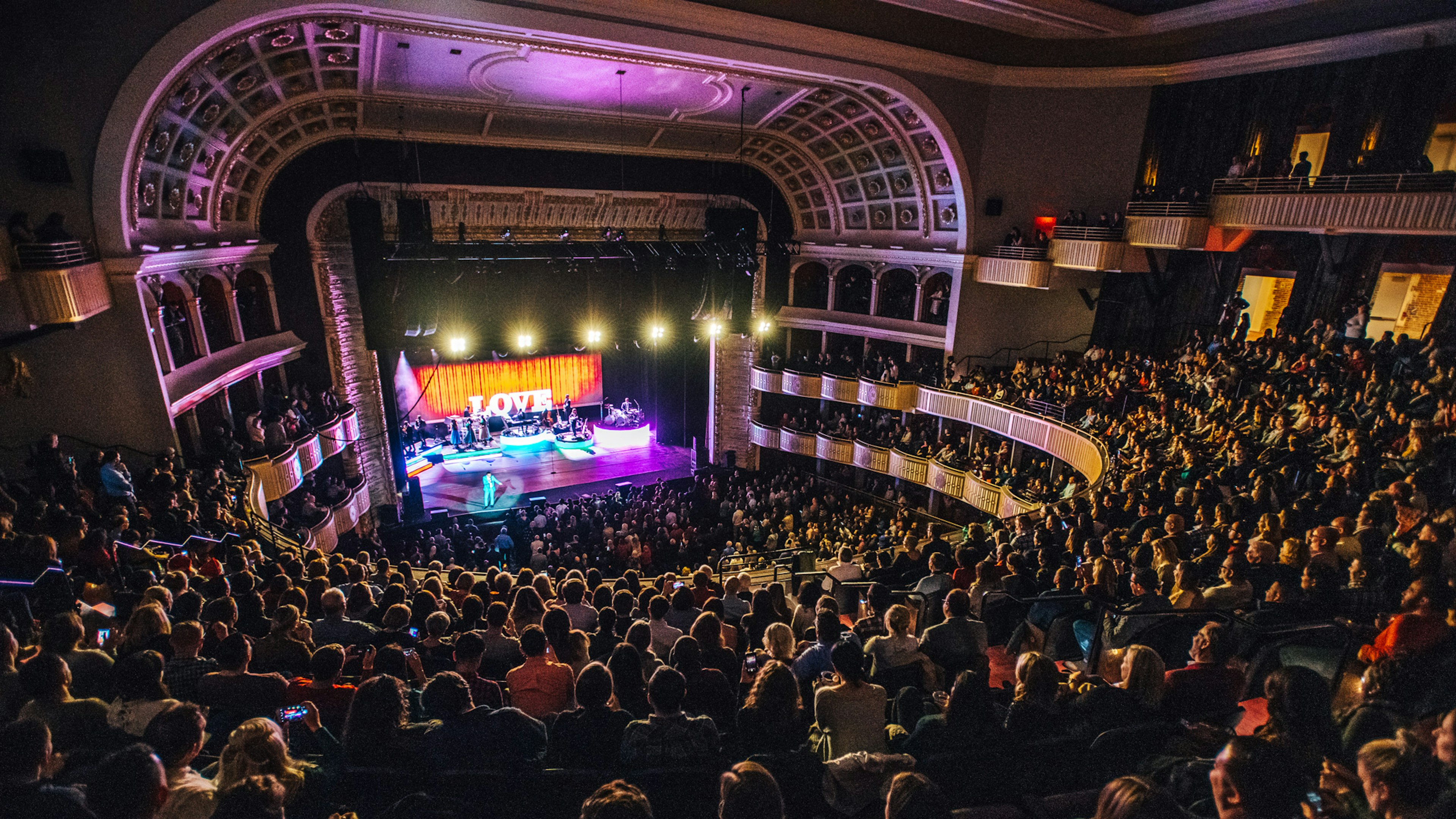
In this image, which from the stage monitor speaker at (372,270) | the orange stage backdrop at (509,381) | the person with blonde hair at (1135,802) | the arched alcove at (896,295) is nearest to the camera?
the person with blonde hair at (1135,802)

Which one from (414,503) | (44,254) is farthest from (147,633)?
(414,503)

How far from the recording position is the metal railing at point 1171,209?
1244 cm

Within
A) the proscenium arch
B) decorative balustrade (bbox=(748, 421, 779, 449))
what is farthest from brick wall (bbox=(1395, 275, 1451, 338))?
decorative balustrade (bbox=(748, 421, 779, 449))

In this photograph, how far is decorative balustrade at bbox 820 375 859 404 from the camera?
1883 centimetres

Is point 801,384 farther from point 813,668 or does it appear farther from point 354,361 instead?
point 813,668

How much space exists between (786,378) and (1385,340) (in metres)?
13.3

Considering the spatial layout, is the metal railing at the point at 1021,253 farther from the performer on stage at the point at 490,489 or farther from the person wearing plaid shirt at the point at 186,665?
the person wearing plaid shirt at the point at 186,665

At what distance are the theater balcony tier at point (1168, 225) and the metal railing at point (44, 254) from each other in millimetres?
17636

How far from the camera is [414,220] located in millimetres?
15547

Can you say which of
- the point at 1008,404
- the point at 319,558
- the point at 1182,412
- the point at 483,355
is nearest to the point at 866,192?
the point at 1008,404

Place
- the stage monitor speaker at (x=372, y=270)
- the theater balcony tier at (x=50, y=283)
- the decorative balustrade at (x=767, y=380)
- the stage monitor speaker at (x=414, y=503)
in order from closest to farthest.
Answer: the theater balcony tier at (x=50, y=283)
the stage monitor speaker at (x=372, y=270)
the stage monitor speaker at (x=414, y=503)
the decorative balustrade at (x=767, y=380)

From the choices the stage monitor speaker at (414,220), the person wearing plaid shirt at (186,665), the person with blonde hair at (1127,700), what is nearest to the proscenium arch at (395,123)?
the stage monitor speaker at (414,220)

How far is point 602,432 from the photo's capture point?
22.9 m

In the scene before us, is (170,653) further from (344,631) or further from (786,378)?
(786,378)
